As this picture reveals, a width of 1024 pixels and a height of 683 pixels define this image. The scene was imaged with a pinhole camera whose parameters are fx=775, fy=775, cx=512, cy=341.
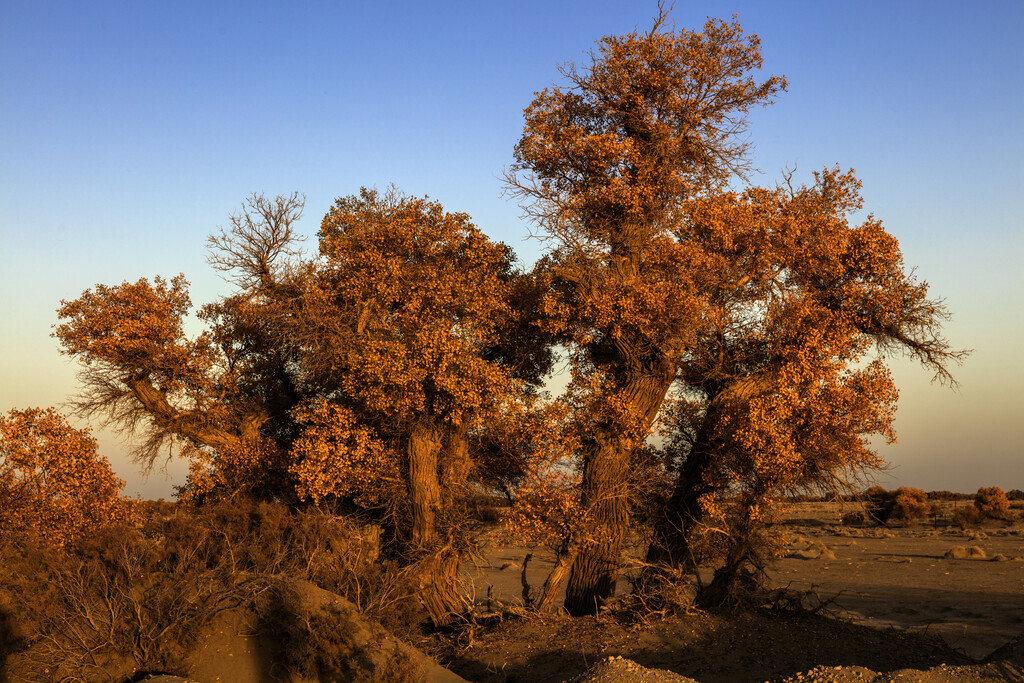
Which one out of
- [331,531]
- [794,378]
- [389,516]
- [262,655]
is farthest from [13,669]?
[794,378]

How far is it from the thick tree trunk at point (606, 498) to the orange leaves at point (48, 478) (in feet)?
32.9

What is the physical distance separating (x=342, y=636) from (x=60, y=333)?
12202 millimetres

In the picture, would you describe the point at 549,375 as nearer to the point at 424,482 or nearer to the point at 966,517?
the point at 424,482

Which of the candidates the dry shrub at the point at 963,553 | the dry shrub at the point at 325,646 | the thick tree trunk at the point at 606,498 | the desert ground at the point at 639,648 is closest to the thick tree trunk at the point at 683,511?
the thick tree trunk at the point at 606,498

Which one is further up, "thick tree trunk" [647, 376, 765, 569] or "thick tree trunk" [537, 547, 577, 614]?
"thick tree trunk" [647, 376, 765, 569]

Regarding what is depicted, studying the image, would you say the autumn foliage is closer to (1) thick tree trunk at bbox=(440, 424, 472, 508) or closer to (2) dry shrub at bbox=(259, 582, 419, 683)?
(1) thick tree trunk at bbox=(440, 424, 472, 508)

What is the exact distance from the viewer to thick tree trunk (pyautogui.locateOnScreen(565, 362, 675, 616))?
16516mm

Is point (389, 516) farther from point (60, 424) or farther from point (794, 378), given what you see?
point (794, 378)

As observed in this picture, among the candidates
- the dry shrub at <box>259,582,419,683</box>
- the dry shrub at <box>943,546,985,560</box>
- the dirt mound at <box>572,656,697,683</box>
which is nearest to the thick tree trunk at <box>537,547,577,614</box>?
the dry shrub at <box>259,582,419,683</box>

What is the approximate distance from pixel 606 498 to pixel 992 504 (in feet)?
114

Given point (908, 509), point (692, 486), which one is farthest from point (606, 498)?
point (908, 509)

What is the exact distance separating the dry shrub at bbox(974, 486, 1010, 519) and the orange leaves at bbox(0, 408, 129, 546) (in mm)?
41254

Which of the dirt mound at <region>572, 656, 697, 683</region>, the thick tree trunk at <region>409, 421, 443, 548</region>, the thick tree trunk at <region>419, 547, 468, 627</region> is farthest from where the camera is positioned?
the thick tree trunk at <region>409, 421, 443, 548</region>

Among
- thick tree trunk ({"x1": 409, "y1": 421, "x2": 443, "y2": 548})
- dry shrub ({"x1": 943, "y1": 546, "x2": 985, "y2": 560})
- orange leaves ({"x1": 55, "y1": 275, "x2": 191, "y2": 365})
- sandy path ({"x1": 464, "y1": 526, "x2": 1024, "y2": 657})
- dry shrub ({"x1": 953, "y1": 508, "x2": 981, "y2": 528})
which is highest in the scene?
orange leaves ({"x1": 55, "y1": 275, "x2": 191, "y2": 365})
